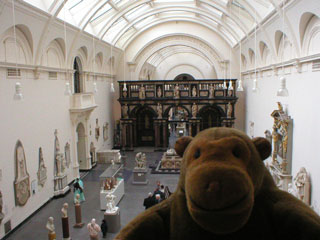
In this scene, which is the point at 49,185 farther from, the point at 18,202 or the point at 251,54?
the point at 251,54

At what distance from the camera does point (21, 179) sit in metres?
10.9

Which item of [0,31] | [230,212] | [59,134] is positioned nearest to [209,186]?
[230,212]

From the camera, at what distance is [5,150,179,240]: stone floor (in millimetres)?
10211

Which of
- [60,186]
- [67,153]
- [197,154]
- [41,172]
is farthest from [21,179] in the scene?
[197,154]

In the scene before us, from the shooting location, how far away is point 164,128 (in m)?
22.9

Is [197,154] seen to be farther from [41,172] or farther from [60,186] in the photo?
[60,186]

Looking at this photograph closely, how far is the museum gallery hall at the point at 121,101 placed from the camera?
10.2 metres

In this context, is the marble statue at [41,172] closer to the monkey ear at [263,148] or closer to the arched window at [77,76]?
the arched window at [77,76]

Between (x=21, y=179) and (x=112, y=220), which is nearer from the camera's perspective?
(x=112, y=220)

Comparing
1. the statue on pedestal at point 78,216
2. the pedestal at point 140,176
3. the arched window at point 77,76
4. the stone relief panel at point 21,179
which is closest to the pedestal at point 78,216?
the statue on pedestal at point 78,216

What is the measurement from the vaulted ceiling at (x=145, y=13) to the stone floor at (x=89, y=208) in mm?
7483

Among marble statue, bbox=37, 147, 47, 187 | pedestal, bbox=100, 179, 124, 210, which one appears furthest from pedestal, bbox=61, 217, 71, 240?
marble statue, bbox=37, 147, 47, 187

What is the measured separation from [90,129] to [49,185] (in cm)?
577

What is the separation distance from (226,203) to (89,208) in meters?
11.3
